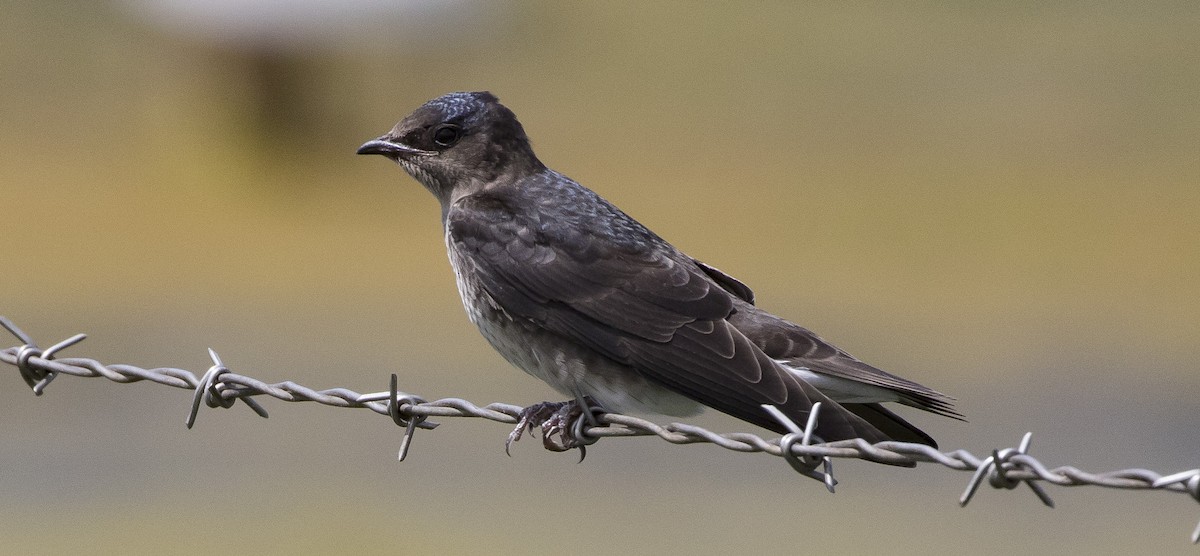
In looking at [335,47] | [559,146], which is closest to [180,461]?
[559,146]

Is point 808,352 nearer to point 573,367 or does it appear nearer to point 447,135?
point 573,367

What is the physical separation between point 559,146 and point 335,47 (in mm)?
3978

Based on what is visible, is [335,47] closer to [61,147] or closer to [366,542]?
[61,147]

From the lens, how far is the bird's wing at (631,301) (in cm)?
432

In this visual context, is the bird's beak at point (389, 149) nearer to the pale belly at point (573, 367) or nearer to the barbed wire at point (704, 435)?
the pale belly at point (573, 367)

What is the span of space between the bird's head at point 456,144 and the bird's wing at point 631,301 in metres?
0.20

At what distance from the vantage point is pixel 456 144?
215 inches

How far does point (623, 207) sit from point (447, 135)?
33.9 ft

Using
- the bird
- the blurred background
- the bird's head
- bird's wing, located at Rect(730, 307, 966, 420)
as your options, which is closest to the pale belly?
the bird

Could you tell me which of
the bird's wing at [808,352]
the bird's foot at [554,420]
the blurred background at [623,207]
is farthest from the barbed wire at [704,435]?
the blurred background at [623,207]

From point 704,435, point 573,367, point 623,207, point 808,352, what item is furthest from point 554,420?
point 623,207

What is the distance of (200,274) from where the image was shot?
54.9 ft

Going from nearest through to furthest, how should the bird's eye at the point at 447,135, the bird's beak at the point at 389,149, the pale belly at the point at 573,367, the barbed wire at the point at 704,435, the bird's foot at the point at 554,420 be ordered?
the barbed wire at the point at 704,435 < the bird's foot at the point at 554,420 < the pale belly at the point at 573,367 < the bird's beak at the point at 389,149 < the bird's eye at the point at 447,135

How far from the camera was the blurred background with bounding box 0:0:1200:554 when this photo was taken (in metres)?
11.6
